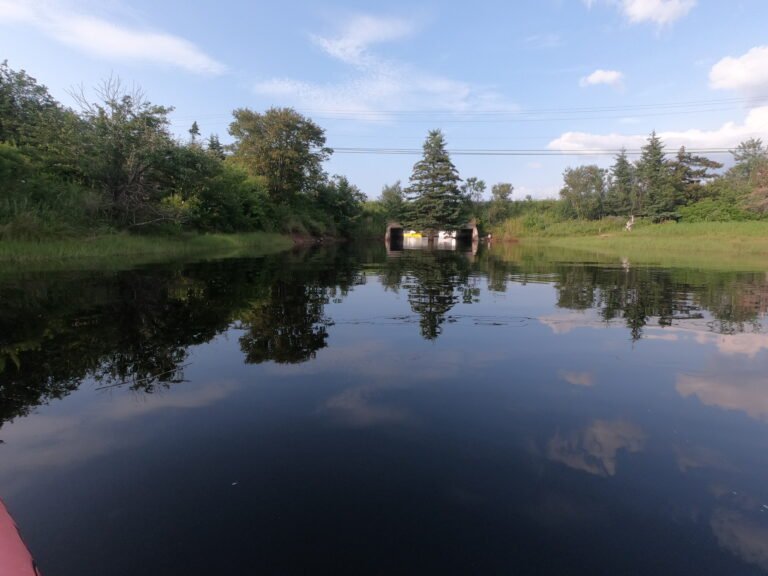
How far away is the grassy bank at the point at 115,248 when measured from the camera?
52.3 feet

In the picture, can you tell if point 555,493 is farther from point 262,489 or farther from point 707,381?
point 707,381

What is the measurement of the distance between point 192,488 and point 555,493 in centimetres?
249

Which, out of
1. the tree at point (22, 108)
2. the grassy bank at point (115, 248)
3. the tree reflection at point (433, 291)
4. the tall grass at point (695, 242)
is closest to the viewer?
the tree reflection at point (433, 291)

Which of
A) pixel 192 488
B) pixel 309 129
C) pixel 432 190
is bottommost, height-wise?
pixel 192 488

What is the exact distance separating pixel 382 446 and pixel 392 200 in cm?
7415

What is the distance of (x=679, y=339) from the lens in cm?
676

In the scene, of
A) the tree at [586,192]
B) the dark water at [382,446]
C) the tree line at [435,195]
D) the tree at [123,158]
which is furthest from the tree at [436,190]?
the dark water at [382,446]

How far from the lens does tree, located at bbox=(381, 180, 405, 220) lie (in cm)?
6308

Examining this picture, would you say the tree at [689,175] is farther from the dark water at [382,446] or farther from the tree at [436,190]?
the dark water at [382,446]

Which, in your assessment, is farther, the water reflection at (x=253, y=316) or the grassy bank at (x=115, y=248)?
the grassy bank at (x=115, y=248)

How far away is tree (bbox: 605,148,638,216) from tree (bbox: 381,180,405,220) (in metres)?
27.9

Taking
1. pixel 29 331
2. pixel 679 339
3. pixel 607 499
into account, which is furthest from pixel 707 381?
pixel 29 331

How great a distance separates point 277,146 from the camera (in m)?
45.8

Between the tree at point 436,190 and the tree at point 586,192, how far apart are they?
16352 mm
